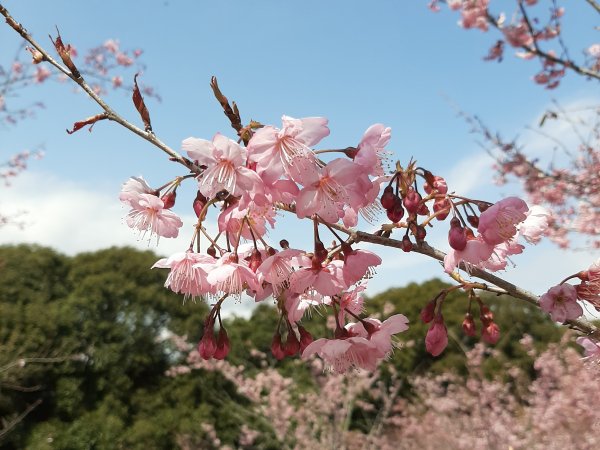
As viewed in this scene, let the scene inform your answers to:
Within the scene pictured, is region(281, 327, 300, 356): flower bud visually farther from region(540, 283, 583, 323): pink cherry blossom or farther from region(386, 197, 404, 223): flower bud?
region(540, 283, 583, 323): pink cherry blossom

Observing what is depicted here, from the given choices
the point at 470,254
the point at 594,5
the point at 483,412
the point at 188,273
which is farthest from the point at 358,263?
the point at 483,412

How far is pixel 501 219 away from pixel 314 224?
0.29m

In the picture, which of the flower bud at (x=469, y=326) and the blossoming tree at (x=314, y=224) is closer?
the blossoming tree at (x=314, y=224)


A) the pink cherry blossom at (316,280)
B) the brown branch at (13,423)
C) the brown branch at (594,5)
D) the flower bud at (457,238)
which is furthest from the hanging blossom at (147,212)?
the brown branch at (13,423)

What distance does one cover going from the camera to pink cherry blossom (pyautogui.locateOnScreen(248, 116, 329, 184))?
0.74m

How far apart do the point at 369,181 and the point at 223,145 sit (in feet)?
0.73

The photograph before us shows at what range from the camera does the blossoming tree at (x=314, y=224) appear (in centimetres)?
75

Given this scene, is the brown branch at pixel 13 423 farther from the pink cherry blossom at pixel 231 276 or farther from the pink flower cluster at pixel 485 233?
the pink flower cluster at pixel 485 233

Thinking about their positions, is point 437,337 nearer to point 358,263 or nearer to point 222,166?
point 358,263

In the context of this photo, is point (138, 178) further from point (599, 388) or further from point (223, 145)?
point (599, 388)

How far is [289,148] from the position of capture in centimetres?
75

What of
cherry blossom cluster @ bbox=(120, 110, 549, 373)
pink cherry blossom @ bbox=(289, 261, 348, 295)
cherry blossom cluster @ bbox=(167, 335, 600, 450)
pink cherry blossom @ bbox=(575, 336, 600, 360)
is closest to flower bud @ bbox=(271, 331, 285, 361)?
cherry blossom cluster @ bbox=(120, 110, 549, 373)

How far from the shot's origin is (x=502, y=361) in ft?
33.9

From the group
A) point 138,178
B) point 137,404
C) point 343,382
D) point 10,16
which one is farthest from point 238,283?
point 137,404
